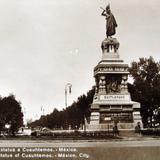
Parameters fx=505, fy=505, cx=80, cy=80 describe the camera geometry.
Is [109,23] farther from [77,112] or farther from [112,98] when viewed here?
[77,112]

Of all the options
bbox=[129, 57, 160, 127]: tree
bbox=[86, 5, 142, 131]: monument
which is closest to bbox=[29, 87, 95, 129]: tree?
bbox=[129, 57, 160, 127]: tree

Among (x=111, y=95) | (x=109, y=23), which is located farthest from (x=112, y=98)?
(x=109, y=23)

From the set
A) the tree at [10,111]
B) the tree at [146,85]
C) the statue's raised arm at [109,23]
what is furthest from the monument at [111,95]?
the tree at [10,111]

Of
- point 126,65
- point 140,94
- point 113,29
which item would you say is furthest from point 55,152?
point 140,94

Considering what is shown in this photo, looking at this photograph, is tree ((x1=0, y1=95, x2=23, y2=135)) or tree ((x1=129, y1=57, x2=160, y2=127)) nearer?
tree ((x1=0, y1=95, x2=23, y2=135))

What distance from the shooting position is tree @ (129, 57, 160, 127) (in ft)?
312

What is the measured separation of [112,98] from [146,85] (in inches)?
697

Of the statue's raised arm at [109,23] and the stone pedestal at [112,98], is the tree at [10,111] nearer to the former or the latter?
the stone pedestal at [112,98]

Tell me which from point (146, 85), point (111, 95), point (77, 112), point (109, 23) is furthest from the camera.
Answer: point (77, 112)

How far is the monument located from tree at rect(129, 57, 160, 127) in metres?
13.3

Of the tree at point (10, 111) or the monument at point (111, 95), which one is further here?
the tree at point (10, 111)

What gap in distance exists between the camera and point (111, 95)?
7994 centimetres

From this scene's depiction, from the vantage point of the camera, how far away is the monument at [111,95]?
7794cm

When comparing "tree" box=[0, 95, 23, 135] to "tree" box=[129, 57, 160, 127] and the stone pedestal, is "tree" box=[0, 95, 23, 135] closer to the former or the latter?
the stone pedestal
